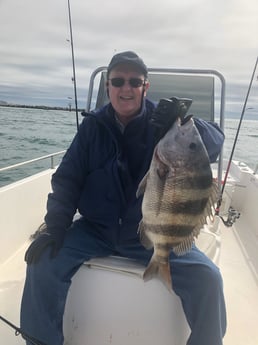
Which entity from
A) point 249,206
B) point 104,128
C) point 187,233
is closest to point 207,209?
point 187,233

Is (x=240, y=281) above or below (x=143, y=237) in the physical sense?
below

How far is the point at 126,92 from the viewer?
6.67ft

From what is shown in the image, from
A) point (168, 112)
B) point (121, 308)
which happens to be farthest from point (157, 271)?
point (168, 112)

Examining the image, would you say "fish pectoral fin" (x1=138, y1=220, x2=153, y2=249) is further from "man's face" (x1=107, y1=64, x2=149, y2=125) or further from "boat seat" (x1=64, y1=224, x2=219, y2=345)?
"man's face" (x1=107, y1=64, x2=149, y2=125)

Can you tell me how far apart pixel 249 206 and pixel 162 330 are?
3.36 meters

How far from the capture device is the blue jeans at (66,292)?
5.46ft

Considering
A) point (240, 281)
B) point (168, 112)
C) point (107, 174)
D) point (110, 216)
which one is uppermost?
point (168, 112)

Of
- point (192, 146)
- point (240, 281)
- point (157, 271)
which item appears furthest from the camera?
point (240, 281)

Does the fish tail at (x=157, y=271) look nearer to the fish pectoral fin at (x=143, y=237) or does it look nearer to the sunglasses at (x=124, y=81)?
the fish pectoral fin at (x=143, y=237)

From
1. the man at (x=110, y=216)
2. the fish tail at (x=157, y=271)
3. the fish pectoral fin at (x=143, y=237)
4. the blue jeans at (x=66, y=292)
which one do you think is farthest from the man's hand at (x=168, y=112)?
the blue jeans at (x=66, y=292)

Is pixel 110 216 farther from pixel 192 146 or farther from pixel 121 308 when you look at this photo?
pixel 192 146

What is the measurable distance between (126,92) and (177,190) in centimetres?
92

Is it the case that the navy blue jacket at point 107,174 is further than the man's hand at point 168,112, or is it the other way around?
the navy blue jacket at point 107,174

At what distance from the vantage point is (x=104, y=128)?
2.14 m
